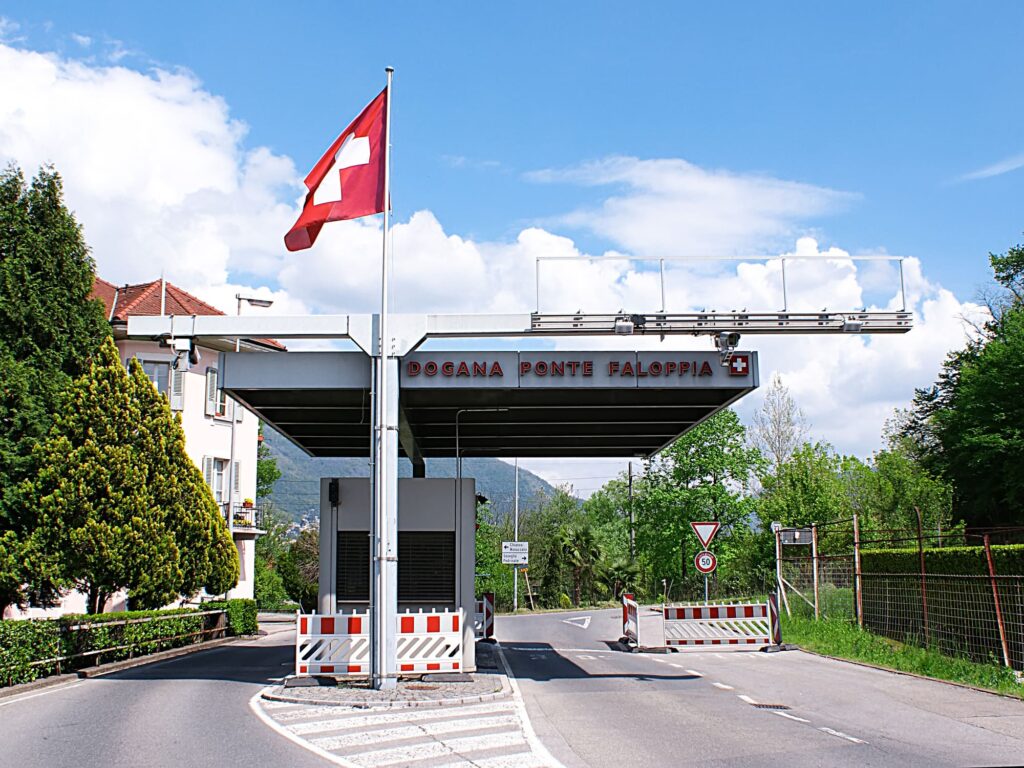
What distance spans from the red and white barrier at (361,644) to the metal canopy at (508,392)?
3.72m

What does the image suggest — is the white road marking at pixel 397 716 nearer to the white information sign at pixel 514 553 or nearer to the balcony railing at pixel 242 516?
the balcony railing at pixel 242 516

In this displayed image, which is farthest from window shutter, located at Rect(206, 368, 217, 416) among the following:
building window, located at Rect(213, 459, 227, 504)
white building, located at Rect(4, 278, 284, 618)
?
building window, located at Rect(213, 459, 227, 504)

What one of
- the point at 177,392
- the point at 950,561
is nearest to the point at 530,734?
the point at 950,561

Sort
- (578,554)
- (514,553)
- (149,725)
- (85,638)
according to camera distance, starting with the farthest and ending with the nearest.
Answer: (578,554), (514,553), (85,638), (149,725)

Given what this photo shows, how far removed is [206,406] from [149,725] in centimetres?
2940

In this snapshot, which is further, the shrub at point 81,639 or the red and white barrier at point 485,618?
the red and white barrier at point 485,618

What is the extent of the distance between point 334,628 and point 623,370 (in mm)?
6172

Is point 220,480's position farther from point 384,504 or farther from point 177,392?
point 384,504

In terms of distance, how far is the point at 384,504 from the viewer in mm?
15008

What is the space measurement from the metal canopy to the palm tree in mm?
41582

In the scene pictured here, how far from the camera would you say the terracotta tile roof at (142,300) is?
38781mm

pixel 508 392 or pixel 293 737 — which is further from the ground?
pixel 508 392

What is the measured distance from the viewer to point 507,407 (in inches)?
770

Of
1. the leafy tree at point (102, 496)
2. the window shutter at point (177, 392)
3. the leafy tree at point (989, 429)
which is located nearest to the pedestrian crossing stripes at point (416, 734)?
the leafy tree at point (102, 496)
